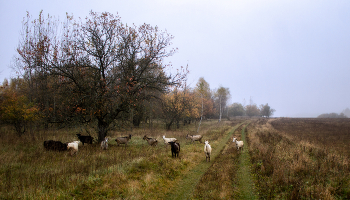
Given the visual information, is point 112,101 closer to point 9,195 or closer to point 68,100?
point 68,100

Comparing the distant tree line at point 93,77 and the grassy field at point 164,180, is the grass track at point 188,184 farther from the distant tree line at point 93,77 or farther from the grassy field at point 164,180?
the distant tree line at point 93,77

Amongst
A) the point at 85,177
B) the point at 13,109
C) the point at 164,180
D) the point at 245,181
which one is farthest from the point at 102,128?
the point at 245,181

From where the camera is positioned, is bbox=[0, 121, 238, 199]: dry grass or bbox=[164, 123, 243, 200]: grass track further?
bbox=[164, 123, 243, 200]: grass track

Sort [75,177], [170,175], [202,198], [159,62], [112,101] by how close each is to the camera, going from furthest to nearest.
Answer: [159,62] < [112,101] < [170,175] < [75,177] < [202,198]

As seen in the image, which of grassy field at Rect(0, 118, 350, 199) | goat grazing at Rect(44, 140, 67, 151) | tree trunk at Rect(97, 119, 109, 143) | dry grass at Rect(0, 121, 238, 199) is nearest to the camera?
dry grass at Rect(0, 121, 238, 199)

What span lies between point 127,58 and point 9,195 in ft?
39.4

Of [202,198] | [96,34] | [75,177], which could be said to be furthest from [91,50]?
[202,198]

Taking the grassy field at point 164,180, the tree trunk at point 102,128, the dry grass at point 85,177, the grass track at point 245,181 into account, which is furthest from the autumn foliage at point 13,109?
the grass track at point 245,181

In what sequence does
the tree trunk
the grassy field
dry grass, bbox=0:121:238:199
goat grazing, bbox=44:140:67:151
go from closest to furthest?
dry grass, bbox=0:121:238:199, the grassy field, goat grazing, bbox=44:140:67:151, the tree trunk

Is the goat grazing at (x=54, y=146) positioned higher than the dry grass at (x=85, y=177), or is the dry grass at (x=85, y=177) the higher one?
the goat grazing at (x=54, y=146)

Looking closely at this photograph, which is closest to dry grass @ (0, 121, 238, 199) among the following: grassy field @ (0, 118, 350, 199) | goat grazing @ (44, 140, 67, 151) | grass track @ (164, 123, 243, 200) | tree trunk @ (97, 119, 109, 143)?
grassy field @ (0, 118, 350, 199)

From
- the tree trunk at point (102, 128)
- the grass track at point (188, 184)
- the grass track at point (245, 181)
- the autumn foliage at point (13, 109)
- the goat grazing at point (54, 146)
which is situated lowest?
the grass track at point (188, 184)

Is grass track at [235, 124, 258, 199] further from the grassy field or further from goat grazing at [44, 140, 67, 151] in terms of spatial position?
goat grazing at [44, 140, 67, 151]

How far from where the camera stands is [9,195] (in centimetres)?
544
